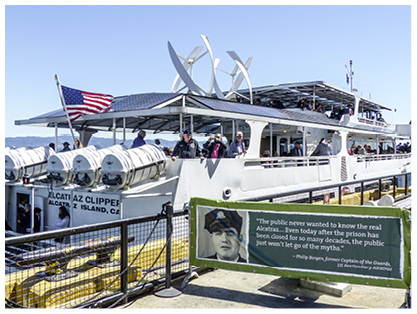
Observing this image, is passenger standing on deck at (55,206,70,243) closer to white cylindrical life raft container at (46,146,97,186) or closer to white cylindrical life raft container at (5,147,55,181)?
white cylindrical life raft container at (46,146,97,186)

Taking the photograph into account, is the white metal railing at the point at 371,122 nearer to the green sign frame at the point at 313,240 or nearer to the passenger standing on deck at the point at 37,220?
the passenger standing on deck at the point at 37,220

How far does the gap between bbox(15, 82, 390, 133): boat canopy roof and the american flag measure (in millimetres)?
297

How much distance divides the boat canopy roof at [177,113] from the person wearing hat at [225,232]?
5281mm

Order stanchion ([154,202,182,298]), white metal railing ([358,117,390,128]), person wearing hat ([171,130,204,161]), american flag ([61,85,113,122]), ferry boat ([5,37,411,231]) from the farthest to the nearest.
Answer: white metal railing ([358,117,390,128]), american flag ([61,85,113,122]), person wearing hat ([171,130,204,161]), ferry boat ([5,37,411,231]), stanchion ([154,202,182,298])

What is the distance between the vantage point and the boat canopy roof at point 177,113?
11359mm

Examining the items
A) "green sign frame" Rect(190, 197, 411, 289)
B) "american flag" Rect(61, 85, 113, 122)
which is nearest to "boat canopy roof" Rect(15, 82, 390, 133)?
"american flag" Rect(61, 85, 113, 122)

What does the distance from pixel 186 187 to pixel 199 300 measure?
17.5 feet

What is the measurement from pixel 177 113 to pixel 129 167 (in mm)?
2739

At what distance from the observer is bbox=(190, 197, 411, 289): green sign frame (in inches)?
183

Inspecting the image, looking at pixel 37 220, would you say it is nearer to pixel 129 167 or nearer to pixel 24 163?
pixel 24 163

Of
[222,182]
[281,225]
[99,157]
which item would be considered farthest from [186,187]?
[281,225]

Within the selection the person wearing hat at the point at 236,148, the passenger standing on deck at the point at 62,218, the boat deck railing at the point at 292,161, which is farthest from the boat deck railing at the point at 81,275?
the boat deck railing at the point at 292,161

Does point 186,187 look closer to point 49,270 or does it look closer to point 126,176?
point 126,176

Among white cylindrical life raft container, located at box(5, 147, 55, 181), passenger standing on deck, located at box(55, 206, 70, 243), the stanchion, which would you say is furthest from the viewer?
white cylindrical life raft container, located at box(5, 147, 55, 181)
